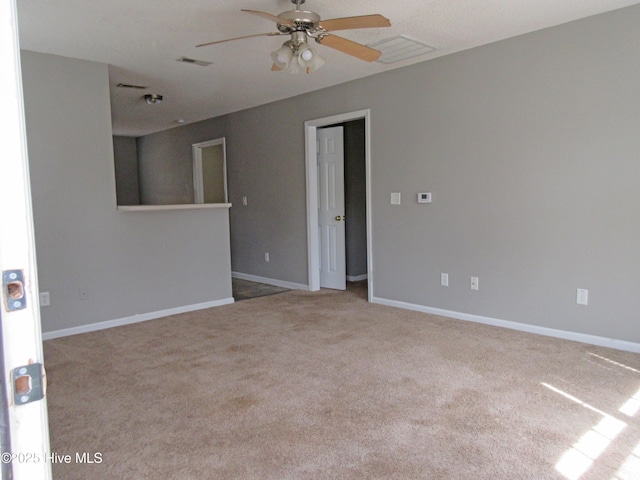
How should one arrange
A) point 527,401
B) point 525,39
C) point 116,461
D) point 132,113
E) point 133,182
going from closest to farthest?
point 116,461, point 527,401, point 525,39, point 132,113, point 133,182

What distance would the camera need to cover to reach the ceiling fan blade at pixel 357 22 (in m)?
2.49

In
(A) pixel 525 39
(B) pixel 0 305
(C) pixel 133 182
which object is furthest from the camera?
(C) pixel 133 182

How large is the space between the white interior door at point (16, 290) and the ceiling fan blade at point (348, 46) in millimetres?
2521

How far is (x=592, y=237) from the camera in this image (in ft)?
11.0

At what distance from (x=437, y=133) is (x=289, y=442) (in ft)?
10.3

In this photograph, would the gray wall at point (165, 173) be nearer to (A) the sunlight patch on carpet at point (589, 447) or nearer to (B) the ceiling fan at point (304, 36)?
(B) the ceiling fan at point (304, 36)

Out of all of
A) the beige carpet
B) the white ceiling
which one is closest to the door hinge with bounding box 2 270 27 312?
the beige carpet

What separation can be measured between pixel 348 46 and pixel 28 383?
9.37ft

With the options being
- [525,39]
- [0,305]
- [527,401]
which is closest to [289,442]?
[527,401]

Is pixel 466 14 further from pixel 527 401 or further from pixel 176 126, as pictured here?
pixel 176 126

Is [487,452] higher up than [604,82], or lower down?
lower down

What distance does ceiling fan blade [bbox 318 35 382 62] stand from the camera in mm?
2854

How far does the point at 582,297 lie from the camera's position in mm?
3416

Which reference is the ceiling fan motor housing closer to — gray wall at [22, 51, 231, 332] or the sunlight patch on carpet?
gray wall at [22, 51, 231, 332]
